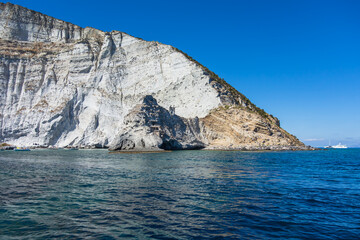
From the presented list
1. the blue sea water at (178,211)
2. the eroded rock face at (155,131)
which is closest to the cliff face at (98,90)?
the eroded rock face at (155,131)

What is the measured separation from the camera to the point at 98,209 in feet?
31.9

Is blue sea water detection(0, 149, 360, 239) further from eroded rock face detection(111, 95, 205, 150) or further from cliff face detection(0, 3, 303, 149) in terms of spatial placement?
cliff face detection(0, 3, 303, 149)

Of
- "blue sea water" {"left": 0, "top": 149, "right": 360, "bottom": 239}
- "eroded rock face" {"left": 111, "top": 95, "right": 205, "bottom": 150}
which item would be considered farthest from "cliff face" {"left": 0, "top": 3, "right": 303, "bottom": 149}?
"blue sea water" {"left": 0, "top": 149, "right": 360, "bottom": 239}

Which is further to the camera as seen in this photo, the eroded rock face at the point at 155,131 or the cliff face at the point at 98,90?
the cliff face at the point at 98,90

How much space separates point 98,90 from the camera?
87250 millimetres

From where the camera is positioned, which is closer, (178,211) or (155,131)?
(178,211)

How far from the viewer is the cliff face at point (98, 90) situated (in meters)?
73.6

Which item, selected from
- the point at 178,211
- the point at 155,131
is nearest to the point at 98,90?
the point at 155,131

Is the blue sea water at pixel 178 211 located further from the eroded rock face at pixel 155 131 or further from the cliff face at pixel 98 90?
the cliff face at pixel 98 90

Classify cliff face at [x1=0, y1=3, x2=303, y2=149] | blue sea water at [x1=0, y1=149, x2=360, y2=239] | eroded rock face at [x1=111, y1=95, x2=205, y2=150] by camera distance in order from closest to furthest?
1. blue sea water at [x1=0, y1=149, x2=360, y2=239]
2. eroded rock face at [x1=111, y1=95, x2=205, y2=150]
3. cliff face at [x1=0, y1=3, x2=303, y2=149]

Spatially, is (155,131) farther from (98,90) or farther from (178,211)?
(178,211)

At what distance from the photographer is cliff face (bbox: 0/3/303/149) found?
73625mm

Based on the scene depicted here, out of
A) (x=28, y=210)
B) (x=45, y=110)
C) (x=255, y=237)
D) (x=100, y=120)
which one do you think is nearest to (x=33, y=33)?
(x=45, y=110)

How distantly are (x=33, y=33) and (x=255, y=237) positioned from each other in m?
110
